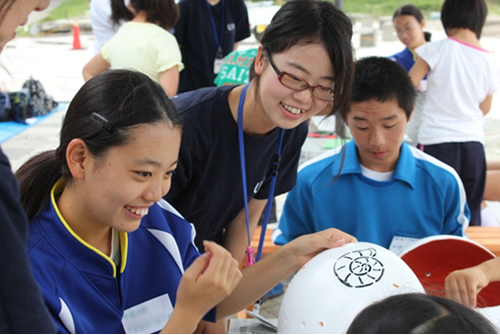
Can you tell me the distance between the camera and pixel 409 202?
1.98 m

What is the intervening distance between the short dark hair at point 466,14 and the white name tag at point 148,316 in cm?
246

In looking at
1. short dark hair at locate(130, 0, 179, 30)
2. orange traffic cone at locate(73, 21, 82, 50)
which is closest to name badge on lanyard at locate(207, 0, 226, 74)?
short dark hair at locate(130, 0, 179, 30)

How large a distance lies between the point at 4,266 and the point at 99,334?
0.53 m

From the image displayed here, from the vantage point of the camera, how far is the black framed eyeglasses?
153 centimetres

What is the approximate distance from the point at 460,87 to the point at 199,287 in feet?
8.19

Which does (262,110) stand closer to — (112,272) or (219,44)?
(112,272)

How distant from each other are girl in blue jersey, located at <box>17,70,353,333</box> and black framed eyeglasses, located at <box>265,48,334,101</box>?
39 cm

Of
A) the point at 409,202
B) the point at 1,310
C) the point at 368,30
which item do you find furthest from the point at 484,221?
the point at 368,30

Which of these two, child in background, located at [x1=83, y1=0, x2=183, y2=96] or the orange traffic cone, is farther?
the orange traffic cone

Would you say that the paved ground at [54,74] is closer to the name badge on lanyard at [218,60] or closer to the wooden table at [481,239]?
the wooden table at [481,239]

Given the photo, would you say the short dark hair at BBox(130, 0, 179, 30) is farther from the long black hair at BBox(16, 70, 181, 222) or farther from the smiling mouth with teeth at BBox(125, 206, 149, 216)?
the smiling mouth with teeth at BBox(125, 206, 149, 216)

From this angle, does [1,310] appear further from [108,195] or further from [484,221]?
[484,221]

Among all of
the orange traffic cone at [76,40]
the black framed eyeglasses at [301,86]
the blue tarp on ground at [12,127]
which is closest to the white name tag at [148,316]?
the black framed eyeglasses at [301,86]

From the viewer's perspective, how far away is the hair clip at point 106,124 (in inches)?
45.4
